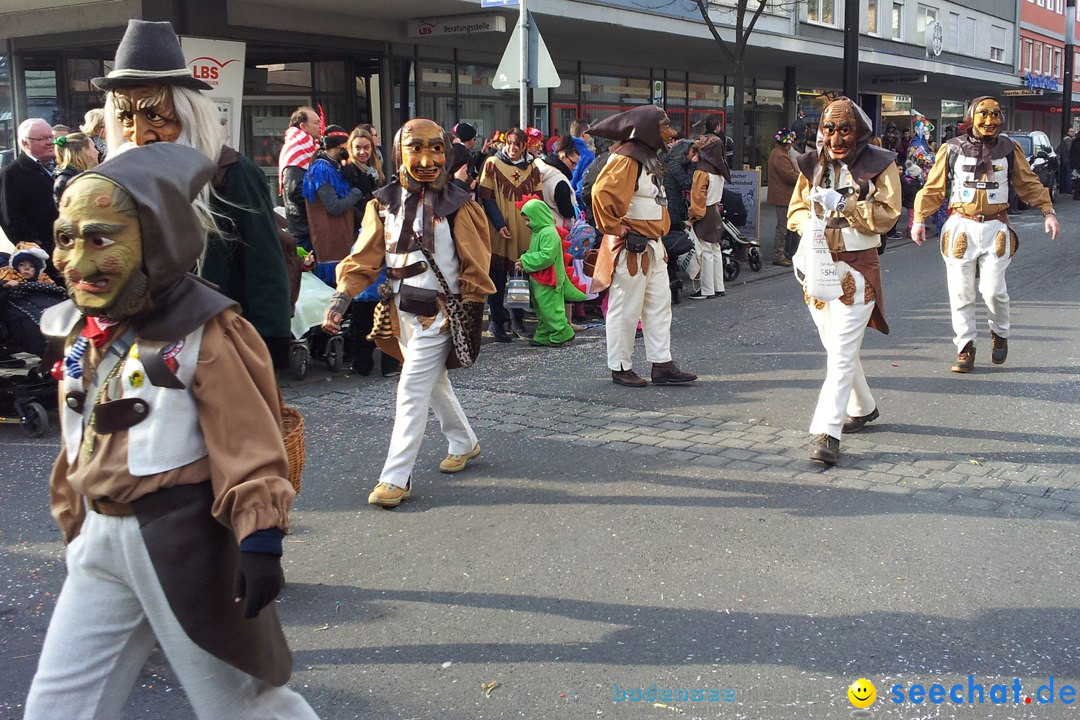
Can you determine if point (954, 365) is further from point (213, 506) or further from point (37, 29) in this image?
point (37, 29)

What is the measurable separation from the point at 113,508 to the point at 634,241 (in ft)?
19.3

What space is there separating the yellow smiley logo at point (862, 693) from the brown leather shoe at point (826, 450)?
247 centimetres

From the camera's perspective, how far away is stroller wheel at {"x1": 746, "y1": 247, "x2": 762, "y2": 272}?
1504cm

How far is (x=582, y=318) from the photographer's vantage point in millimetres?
11383

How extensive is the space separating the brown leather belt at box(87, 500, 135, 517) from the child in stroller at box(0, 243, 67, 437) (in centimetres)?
499

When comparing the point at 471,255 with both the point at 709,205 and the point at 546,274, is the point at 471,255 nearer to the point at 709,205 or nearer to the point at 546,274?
the point at 546,274

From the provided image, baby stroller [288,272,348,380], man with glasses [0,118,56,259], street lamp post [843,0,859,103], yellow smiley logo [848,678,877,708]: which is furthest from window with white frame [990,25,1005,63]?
yellow smiley logo [848,678,877,708]

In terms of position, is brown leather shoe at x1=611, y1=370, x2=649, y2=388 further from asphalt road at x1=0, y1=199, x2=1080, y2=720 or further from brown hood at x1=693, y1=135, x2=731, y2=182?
brown hood at x1=693, y1=135, x2=731, y2=182

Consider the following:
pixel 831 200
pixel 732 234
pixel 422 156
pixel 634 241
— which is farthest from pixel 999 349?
pixel 732 234

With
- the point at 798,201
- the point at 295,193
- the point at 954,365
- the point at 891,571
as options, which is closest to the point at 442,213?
the point at 798,201

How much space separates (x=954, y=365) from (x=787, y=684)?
18.6 ft

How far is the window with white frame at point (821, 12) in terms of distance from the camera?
94.5ft

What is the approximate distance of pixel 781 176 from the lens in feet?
50.4

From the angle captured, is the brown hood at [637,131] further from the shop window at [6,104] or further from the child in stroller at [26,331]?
the shop window at [6,104]
